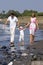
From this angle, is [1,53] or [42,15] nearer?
[1,53]

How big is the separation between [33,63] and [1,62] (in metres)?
2.17

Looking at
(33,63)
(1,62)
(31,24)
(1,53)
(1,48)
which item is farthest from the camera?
(31,24)

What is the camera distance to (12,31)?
17922 mm

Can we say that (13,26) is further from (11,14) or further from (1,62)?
(1,62)

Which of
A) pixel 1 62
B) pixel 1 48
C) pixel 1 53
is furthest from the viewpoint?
pixel 1 48

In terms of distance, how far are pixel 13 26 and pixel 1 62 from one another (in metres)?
5.44

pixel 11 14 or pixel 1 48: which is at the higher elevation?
pixel 11 14

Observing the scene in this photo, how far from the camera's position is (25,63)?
11312 mm

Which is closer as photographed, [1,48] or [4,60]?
[4,60]

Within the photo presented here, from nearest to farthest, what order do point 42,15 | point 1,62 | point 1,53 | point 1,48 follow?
point 1,62 → point 1,53 → point 1,48 → point 42,15

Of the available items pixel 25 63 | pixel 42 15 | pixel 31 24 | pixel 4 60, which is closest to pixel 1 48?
pixel 31 24

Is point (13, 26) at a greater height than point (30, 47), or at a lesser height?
greater

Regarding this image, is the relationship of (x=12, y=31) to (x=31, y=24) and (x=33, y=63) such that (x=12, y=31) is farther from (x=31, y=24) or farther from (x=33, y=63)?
(x=33, y=63)

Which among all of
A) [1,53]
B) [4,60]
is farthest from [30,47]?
[4,60]
